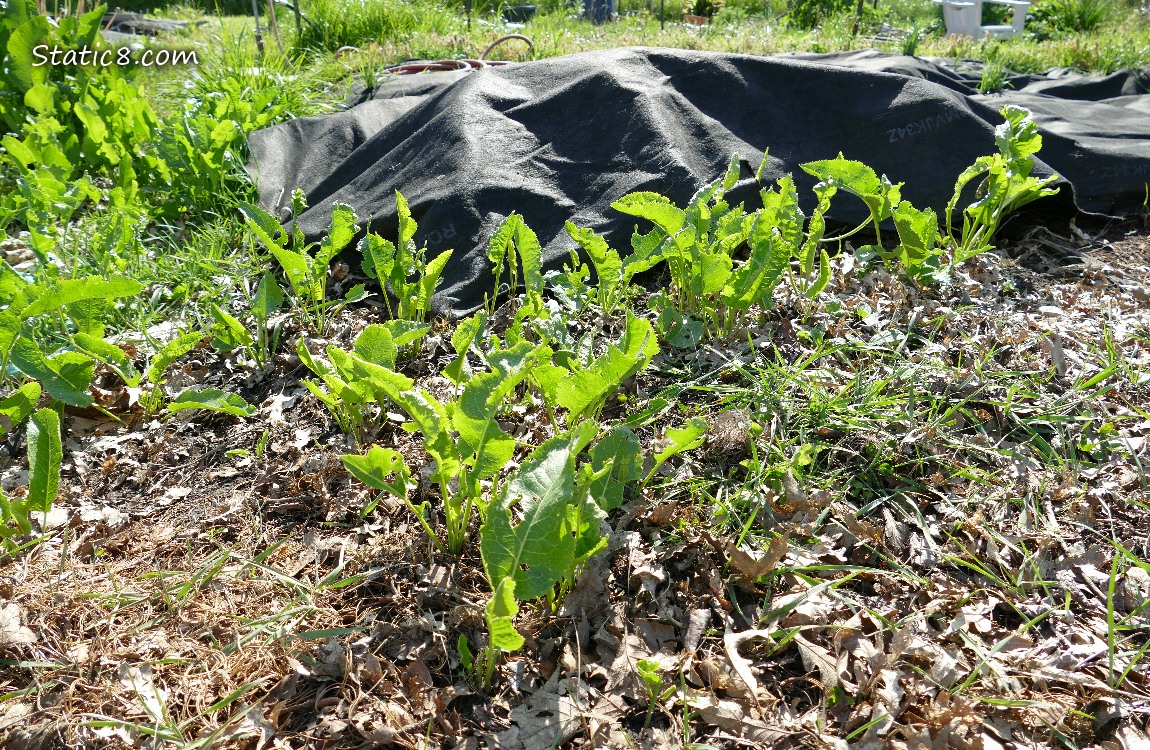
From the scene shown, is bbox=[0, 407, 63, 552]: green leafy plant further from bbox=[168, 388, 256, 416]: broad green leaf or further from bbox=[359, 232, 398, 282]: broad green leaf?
bbox=[359, 232, 398, 282]: broad green leaf

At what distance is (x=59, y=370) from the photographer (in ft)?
6.30

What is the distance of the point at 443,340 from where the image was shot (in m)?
2.41

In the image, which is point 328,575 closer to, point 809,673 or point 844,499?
point 809,673

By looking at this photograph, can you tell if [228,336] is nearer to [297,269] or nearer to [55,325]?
[297,269]

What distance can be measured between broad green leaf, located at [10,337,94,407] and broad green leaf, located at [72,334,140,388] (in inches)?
1.4

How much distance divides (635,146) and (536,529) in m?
1.92

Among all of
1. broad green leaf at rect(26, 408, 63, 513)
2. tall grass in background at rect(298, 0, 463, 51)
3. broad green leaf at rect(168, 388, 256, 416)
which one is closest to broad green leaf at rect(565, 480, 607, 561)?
broad green leaf at rect(168, 388, 256, 416)

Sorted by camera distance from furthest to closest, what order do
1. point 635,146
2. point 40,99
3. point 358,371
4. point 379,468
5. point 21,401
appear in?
point 40,99 < point 635,146 < point 21,401 < point 358,371 < point 379,468

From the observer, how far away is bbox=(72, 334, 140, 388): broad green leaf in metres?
1.95

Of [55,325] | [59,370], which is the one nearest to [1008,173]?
[59,370]

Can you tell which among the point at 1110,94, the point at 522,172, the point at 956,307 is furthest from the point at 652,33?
the point at 956,307

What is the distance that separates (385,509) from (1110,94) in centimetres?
466

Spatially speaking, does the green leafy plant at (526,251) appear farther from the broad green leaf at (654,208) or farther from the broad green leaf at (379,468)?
the broad green leaf at (379,468)

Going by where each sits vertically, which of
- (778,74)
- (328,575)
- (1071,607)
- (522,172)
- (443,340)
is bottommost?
(1071,607)
